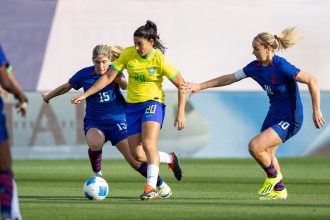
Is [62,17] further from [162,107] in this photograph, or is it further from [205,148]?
[162,107]

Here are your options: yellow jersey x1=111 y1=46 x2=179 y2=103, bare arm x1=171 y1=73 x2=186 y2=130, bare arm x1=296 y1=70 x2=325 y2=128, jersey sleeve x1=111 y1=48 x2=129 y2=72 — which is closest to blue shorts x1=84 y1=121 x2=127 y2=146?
yellow jersey x1=111 y1=46 x2=179 y2=103

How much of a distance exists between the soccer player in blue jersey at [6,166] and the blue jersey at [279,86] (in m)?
4.20

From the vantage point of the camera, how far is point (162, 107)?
11.1 meters

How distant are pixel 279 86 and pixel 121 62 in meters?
1.78

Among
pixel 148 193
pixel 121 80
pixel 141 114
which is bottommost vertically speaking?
pixel 148 193

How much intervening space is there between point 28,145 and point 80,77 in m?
8.69

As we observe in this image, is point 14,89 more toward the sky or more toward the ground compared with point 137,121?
more toward the sky

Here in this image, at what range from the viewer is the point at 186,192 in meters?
12.4

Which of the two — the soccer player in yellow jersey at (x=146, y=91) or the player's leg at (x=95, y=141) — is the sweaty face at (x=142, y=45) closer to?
the soccer player in yellow jersey at (x=146, y=91)

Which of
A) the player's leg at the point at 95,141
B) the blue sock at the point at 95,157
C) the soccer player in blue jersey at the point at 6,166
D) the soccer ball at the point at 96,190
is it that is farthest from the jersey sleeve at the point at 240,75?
the soccer player in blue jersey at the point at 6,166

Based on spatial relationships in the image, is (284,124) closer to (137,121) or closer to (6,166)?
(137,121)

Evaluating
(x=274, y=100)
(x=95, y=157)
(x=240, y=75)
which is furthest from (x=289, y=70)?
(x=95, y=157)

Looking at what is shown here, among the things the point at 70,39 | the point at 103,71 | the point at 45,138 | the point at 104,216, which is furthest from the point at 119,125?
the point at 70,39

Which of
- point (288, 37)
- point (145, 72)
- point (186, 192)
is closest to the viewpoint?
point (145, 72)
